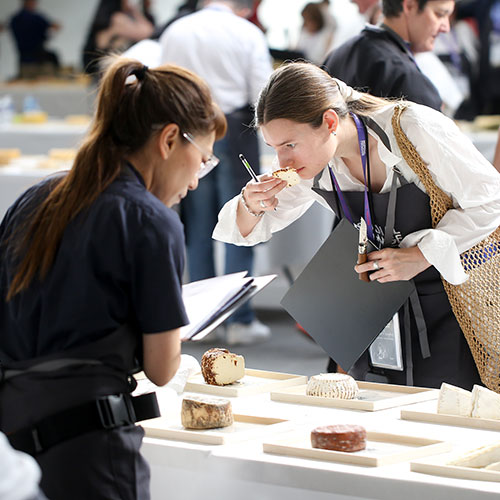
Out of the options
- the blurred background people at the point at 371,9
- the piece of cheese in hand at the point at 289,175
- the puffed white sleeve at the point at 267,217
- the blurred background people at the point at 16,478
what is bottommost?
the puffed white sleeve at the point at 267,217

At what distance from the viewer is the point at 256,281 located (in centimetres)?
192

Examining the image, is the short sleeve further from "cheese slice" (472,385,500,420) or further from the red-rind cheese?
"cheese slice" (472,385,500,420)

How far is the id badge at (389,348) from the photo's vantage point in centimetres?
219

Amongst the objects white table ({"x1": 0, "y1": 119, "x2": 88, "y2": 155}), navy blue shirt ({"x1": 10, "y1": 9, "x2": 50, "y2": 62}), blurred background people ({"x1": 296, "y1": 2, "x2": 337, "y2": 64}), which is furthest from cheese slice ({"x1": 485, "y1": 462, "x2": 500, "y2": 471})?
navy blue shirt ({"x1": 10, "y1": 9, "x2": 50, "y2": 62})

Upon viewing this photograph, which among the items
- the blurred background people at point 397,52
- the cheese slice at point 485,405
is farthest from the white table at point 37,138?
the cheese slice at point 485,405

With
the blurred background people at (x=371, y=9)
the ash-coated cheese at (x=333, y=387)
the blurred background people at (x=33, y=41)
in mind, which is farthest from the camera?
the blurred background people at (x=33, y=41)

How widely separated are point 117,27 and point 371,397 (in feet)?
23.9

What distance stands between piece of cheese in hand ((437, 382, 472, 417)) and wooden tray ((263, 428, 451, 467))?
19cm

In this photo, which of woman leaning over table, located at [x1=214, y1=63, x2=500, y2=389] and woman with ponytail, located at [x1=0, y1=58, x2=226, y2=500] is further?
woman leaning over table, located at [x1=214, y1=63, x2=500, y2=389]

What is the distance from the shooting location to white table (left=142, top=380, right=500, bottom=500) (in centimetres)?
141

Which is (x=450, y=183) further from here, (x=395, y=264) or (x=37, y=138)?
(x=37, y=138)

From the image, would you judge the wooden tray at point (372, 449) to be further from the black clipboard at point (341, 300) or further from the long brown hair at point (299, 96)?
the long brown hair at point (299, 96)

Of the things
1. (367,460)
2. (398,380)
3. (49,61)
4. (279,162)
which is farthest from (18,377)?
(49,61)

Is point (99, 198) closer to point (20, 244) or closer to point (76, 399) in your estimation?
point (20, 244)
